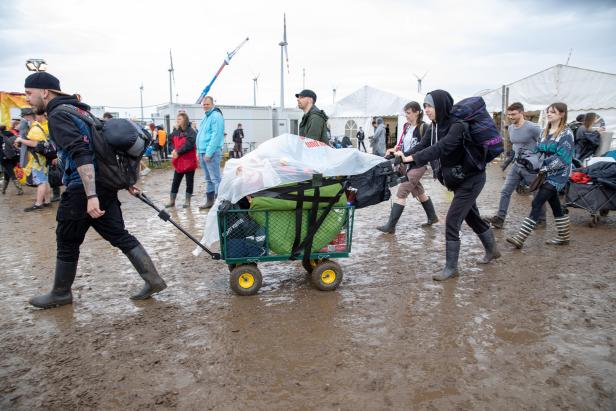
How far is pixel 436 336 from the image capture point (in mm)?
3385

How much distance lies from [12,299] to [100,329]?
4.33 ft

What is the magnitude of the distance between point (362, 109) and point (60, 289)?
75.1 feet

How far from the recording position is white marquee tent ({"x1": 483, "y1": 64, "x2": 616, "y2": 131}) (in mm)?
18109

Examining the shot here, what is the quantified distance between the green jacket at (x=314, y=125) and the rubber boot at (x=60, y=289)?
3.07 metres

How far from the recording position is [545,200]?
5812 mm

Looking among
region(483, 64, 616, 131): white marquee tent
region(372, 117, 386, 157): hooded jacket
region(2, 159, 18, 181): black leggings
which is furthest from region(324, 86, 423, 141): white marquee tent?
region(2, 159, 18, 181): black leggings

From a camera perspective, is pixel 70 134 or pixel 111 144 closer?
pixel 70 134

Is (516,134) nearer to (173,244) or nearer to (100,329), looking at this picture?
(173,244)

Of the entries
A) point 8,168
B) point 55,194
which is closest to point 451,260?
point 55,194

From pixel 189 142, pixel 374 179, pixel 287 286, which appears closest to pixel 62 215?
pixel 287 286

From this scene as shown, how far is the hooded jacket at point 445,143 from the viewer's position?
4.34 meters

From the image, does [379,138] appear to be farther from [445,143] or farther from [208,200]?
[445,143]

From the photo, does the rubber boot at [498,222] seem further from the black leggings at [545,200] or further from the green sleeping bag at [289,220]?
the green sleeping bag at [289,220]

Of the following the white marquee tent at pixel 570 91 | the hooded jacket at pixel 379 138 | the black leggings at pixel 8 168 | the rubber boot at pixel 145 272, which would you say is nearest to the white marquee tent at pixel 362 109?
the white marquee tent at pixel 570 91
